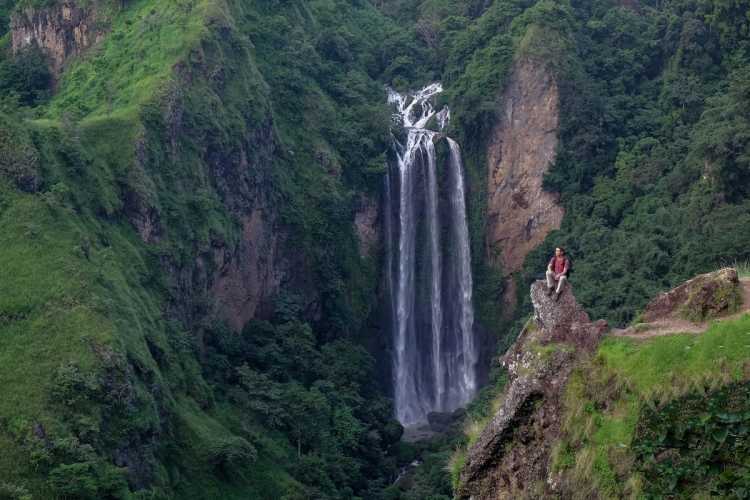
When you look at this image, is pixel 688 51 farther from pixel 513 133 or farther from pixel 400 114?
pixel 400 114

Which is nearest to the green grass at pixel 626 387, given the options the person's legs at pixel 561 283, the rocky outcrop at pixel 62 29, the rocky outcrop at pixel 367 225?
the person's legs at pixel 561 283

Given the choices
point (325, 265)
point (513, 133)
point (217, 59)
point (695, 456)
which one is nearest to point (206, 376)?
point (325, 265)

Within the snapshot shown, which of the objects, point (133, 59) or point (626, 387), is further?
point (133, 59)

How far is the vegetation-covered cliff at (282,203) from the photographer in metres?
26.1

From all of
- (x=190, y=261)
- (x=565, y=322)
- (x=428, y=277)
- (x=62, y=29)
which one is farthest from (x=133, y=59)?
(x=565, y=322)

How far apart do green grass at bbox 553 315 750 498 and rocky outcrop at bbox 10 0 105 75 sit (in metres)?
32.0

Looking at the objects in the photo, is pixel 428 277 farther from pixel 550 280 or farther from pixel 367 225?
pixel 550 280

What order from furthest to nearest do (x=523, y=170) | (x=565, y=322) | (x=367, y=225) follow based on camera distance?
(x=523, y=170), (x=367, y=225), (x=565, y=322)

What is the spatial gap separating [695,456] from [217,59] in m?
29.1

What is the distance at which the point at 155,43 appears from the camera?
3709 cm

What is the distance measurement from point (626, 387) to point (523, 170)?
101ft

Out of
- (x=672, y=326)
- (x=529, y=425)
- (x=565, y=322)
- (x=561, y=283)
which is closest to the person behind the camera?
(x=529, y=425)

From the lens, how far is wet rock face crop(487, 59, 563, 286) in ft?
137

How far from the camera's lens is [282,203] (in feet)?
127
